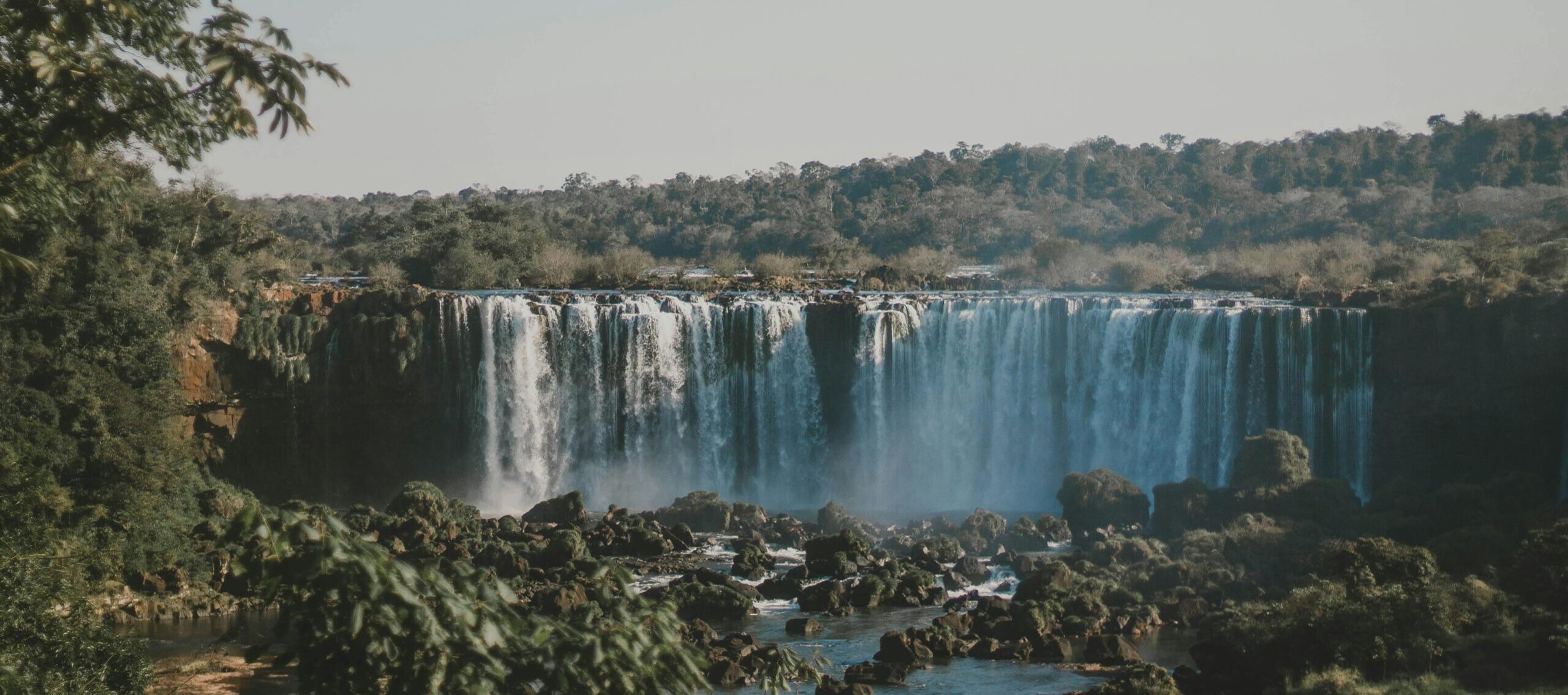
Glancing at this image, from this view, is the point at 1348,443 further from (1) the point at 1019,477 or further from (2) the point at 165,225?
(2) the point at 165,225

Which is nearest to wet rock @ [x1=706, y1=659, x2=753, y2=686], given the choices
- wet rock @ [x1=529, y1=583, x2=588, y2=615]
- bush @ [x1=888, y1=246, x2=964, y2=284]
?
wet rock @ [x1=529, y1=583, x2=588, y2=615]

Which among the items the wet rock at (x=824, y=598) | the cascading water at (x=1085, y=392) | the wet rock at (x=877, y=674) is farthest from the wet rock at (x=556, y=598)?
the cascading water at (x=1085, y=392)

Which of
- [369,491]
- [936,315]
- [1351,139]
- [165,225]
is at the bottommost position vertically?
[369,491]

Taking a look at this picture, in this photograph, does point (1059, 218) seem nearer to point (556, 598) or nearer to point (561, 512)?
point (561, 512)

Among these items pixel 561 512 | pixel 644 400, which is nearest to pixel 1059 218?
pixel 644 400

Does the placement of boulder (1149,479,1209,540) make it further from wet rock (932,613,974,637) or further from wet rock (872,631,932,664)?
wet rock (872,631,932,664)

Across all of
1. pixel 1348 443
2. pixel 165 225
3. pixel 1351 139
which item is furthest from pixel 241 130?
pixel 1351 139
